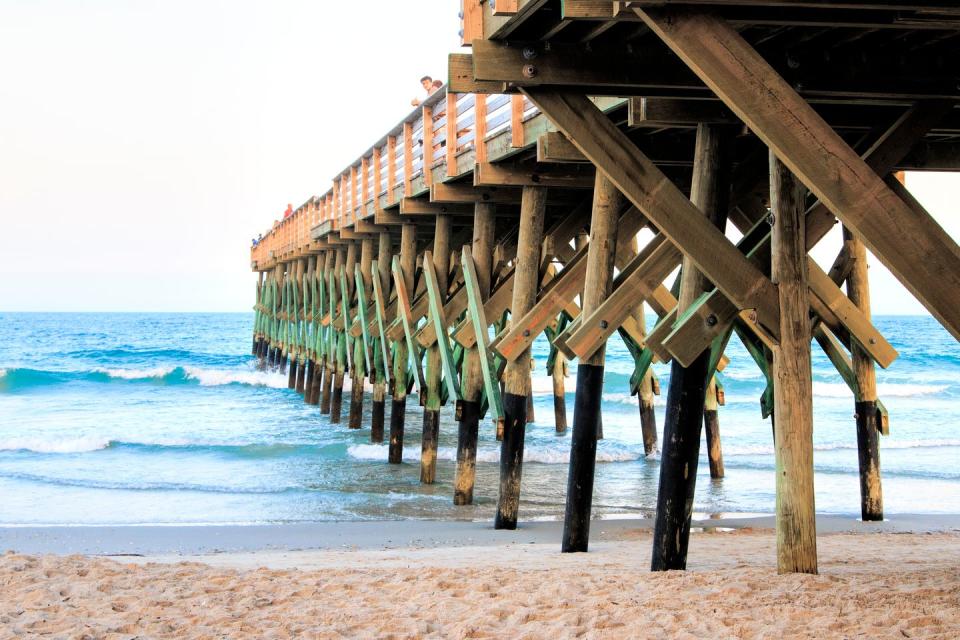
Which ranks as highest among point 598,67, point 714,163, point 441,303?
point 598,67

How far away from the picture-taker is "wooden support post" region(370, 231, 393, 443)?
14.2m

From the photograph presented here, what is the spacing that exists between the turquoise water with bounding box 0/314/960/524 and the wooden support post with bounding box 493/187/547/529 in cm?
122

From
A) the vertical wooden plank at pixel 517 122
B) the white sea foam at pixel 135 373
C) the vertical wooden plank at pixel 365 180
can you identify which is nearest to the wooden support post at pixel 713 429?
the vertical wooden plank at pixel 517 122

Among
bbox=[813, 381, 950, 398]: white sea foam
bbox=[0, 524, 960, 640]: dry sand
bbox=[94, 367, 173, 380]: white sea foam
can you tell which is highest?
A: bbox=[0, 524, 960, 640]: dry sand

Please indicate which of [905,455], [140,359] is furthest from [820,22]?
[140,359]

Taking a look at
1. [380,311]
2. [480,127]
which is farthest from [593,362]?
[380,311]

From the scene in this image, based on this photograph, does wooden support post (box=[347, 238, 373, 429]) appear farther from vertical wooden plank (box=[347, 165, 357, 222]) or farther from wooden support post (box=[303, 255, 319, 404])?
wooden support post (box=[303, 255, 319, 404])

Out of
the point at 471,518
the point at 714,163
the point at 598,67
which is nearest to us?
the point at 598,67

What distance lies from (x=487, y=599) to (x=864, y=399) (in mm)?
4702

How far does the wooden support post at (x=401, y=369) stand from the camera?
43.8ft

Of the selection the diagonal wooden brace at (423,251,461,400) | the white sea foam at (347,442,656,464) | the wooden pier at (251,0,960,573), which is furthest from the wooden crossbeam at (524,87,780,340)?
the white sea foam at (347,442,656,464)

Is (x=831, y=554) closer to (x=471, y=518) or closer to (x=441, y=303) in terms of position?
(x=471, y=518)

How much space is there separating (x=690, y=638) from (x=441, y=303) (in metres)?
7.18

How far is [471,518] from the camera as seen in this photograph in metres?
A: 9.73
